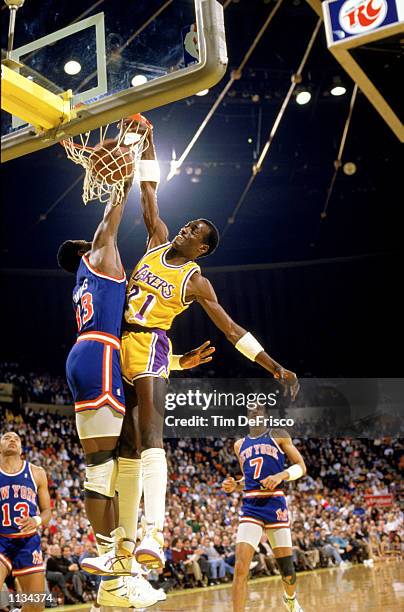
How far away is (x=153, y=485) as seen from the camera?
3830 millimetres

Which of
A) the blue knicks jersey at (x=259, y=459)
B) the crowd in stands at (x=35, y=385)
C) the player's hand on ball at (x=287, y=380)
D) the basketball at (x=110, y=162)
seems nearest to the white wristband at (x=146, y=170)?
the basketball at (x=110, y=162)

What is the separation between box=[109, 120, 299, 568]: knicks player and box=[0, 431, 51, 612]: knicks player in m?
3.52

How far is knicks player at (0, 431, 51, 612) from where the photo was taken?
7.03 metres

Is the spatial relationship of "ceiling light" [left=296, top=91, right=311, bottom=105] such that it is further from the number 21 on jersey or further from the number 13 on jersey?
the number 13 on jersey

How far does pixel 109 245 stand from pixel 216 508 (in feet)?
40.5

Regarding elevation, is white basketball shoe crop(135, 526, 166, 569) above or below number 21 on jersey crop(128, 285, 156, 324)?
below

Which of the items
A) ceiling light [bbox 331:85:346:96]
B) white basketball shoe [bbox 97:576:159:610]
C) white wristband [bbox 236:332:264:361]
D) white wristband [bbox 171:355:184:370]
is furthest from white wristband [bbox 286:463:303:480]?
ceiling light [bbox 331:85:346:96]

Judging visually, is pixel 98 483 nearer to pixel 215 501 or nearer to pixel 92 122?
pixel 92 122

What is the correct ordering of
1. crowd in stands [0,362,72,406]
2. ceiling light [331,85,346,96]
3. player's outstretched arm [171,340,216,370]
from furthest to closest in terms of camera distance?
crowd in stands [0,362,72,406] < ceiling light [331,85,346,96] < player's outstretched arm [171,340,216,370]

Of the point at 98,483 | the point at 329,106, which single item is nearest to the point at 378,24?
the point at 98,483

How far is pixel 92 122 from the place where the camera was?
3.79 meters

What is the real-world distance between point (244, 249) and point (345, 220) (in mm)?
3137

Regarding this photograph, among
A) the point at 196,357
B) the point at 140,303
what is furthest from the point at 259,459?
the point at 140,303

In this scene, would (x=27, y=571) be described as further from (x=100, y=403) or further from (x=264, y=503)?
(x=100, y=403)
